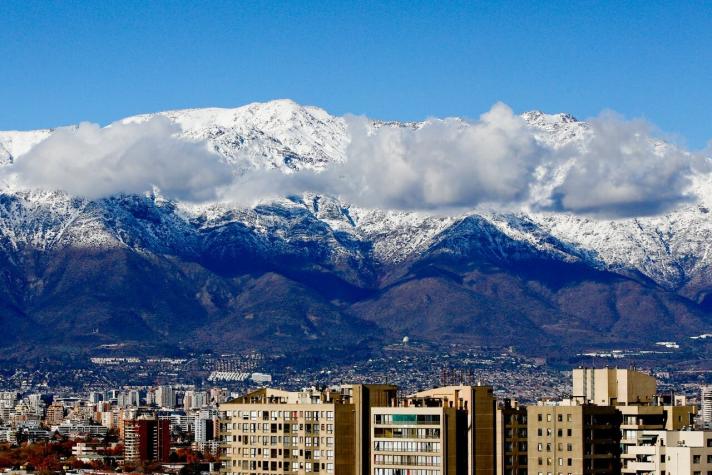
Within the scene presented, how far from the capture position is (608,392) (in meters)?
118

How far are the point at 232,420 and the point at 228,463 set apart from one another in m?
2.36

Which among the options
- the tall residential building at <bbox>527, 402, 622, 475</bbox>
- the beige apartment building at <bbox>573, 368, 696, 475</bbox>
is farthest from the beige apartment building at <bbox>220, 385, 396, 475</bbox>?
the beige apartment building at <bbox>573, 368, 696, 475</bbox>

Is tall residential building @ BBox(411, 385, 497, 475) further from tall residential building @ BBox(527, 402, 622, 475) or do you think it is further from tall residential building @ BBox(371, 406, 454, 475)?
tall residential building @ BBox(527, 402, 622, 475)

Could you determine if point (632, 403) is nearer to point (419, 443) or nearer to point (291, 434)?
point (419, 443)

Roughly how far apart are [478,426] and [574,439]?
20.1ft

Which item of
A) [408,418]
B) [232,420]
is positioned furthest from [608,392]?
[232,420]

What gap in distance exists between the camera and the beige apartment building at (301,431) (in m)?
114

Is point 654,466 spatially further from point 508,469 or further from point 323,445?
point 323,445

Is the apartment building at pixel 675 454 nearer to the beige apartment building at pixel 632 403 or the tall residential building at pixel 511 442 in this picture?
the beige apartment building at pixel 632 403

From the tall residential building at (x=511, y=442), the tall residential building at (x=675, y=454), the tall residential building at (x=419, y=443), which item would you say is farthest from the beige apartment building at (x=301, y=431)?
the tall residential building at (x=675, y=454)

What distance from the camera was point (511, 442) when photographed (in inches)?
4446

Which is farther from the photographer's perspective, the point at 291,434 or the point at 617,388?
the point at 617,388

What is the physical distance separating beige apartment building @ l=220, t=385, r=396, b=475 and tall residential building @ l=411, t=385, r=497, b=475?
4.67 metres

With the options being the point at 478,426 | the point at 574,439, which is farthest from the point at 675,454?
the point at 478,426
